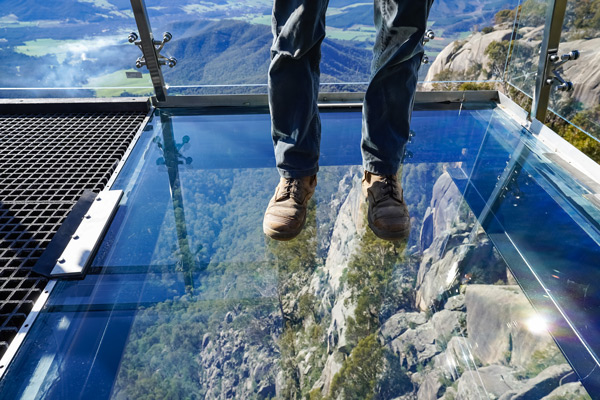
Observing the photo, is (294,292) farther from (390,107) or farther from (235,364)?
(390,107)

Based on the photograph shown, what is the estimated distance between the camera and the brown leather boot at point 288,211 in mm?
1409

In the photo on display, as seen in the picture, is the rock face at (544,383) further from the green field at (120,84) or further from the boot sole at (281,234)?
the green field at (120,84)

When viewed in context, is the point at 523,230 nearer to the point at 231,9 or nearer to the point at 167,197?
the point at 167,197

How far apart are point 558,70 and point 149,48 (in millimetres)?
1921

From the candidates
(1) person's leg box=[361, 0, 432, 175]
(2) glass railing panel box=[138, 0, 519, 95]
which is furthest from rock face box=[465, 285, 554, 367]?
(2) glass railing panel box=[138, 0, 519, 95]

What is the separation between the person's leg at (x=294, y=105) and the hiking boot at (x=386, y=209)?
221 mm

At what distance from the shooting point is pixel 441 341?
109 cm

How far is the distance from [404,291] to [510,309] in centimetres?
29

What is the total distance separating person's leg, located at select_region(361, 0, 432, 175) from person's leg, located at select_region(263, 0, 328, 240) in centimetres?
19

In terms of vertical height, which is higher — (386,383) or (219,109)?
(219,109)

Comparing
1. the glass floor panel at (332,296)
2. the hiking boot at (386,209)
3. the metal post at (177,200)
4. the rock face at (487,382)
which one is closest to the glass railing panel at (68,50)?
the metal post at (177,200)

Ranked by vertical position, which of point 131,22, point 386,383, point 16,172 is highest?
point 131,22

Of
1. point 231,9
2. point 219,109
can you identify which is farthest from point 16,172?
point 231,9

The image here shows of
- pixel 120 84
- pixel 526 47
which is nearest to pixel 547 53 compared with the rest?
pixel 526 47
